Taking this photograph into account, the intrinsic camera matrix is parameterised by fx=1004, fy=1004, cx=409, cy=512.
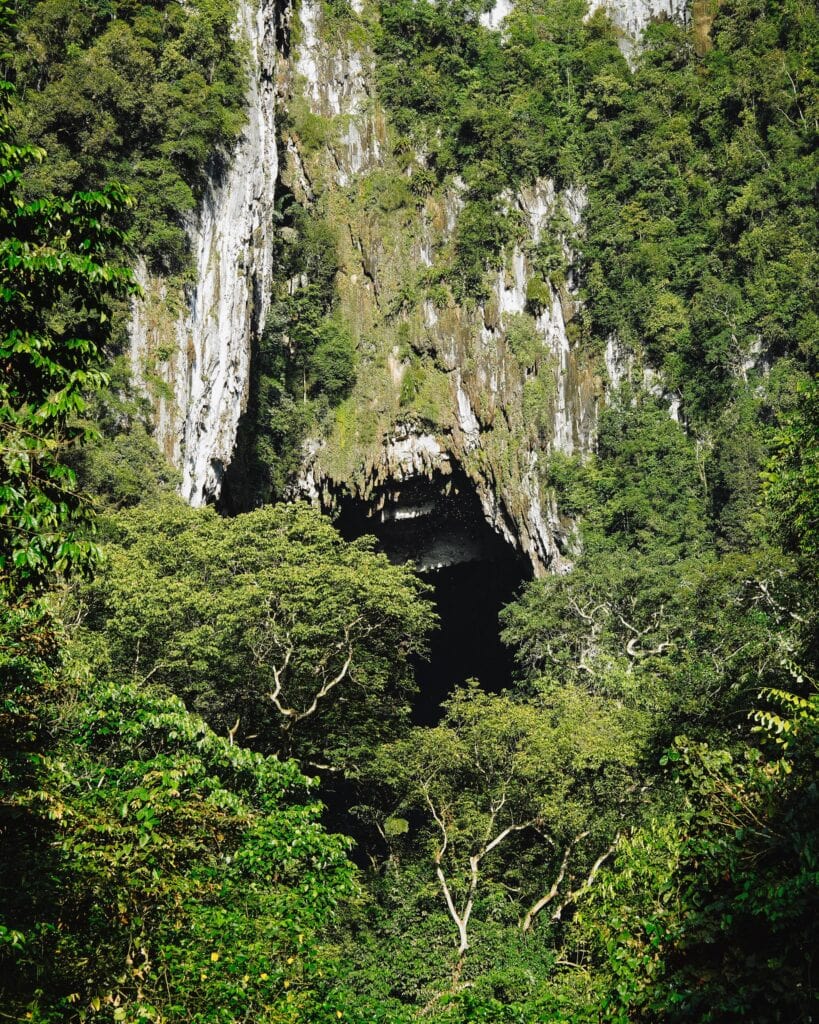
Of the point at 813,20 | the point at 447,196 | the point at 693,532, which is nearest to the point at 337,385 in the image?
the point at 447,196

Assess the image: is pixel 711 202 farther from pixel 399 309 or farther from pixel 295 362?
pixel 295 362

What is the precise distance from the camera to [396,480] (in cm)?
3039

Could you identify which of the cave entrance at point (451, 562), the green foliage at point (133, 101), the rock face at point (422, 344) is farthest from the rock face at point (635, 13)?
the green foliage at point (133, 101)

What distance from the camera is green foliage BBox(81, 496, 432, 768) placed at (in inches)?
526

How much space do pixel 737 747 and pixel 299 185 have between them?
87.3 feet

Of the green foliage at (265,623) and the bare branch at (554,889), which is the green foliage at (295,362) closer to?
the green foliage at (265,623)

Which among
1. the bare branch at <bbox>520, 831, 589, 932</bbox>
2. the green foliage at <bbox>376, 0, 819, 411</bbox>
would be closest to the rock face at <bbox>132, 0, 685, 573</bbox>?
the green foliage at <bbox>376, 0, 819, 411</bbox>

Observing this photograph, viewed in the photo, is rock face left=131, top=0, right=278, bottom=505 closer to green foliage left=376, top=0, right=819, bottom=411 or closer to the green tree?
the green tree

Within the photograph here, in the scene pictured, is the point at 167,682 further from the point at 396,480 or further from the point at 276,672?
the point at 396,480

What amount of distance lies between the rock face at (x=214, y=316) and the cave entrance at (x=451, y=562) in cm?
733

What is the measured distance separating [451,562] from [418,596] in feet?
42.4

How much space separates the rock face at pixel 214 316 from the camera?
2134 cm

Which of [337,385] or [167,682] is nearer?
[167,682]

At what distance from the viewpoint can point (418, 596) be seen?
1941cm
